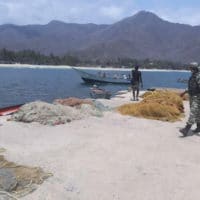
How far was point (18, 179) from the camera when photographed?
7043 millimetres

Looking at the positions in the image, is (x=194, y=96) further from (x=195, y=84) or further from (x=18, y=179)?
(x=18, y=179)

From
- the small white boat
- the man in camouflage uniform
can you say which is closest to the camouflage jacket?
the man in camouflage uniform

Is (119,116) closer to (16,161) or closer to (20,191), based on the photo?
(16,161)

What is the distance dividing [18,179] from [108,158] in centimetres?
207

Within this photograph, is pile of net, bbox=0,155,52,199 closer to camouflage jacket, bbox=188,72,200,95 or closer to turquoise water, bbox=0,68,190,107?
camouflage jacket, bbox=188,72,200,95

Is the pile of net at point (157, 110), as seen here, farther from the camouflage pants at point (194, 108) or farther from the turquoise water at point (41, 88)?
the turquoise water at point (41, 88)

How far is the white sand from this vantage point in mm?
6801

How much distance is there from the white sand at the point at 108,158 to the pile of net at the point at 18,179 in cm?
17

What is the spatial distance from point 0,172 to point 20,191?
55 cm

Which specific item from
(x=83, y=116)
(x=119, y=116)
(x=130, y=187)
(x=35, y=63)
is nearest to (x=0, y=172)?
(x=130, y=187)

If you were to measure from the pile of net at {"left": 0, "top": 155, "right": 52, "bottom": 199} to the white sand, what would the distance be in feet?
0.54

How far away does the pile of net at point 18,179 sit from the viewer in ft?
21.6

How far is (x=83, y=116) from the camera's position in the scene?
44.0ft

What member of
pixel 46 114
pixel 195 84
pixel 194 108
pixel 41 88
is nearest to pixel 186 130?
pixel 194 108
